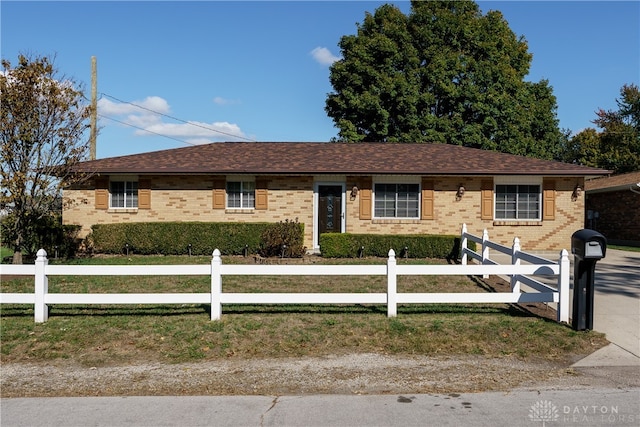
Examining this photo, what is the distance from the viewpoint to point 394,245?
53.3 ft

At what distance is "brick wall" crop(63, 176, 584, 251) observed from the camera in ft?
60.6

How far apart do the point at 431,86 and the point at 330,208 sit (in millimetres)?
16154

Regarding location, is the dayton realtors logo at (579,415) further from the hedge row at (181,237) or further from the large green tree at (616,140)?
the large green tree at (616,140)

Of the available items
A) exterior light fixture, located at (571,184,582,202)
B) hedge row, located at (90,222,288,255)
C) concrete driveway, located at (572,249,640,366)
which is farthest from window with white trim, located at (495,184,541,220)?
hedge row, located at (90,222,288,255)

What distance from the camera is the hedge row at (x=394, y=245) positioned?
16.2 metres

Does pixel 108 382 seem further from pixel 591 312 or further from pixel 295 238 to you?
pixel 295 238

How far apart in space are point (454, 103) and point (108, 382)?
28858mm

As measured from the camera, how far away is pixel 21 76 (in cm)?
1235

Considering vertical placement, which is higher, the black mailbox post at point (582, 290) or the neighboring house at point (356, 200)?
the neighboring house at point (356, 200)

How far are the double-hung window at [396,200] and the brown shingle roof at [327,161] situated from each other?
76 centimetres

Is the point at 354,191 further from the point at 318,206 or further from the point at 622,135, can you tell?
the point at 622,135

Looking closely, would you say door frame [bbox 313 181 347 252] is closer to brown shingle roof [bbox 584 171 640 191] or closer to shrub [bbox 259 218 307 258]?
shrub [bbox 259 218 307 258]

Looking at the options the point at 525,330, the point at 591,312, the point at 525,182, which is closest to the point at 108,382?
the point at 525,330

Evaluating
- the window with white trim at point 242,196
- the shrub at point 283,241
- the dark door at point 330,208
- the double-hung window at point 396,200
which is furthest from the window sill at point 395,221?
the window with white trim at point 242,196
